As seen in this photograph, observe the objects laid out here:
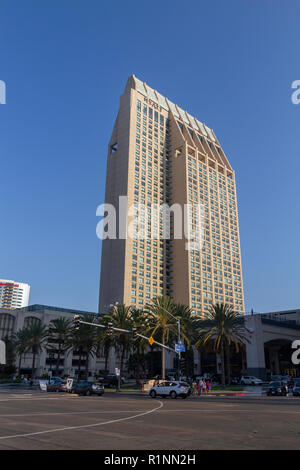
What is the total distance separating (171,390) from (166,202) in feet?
369

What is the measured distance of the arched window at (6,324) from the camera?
104 metres

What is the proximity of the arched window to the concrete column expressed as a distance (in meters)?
68.8

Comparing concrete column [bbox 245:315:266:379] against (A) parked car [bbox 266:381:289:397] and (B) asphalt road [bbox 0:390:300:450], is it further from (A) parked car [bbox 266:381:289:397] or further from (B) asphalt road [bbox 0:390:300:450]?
(B) asphalt road [bbox 0:390:300:450]

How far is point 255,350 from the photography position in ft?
215

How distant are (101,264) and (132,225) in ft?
58.9

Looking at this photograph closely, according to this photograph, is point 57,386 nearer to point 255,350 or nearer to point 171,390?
point 171,390

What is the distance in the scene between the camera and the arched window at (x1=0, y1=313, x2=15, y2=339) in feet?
340

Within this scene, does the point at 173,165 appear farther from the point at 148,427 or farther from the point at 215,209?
the point at 148,427

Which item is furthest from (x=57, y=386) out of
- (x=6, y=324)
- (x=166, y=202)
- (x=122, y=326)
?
(x=166, y=202)

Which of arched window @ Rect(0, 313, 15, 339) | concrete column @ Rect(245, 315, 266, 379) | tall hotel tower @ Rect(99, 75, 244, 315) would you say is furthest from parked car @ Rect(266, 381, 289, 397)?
arched window @ Rect(0, 313, 15, 339)

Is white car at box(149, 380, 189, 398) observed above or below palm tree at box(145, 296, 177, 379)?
below

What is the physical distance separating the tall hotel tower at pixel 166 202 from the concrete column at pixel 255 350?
52437 millimetres

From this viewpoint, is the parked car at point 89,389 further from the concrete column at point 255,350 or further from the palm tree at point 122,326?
the concrete column at point 255,350
